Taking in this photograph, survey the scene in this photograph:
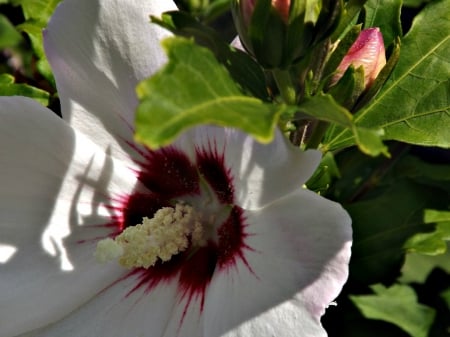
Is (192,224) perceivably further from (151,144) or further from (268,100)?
(151,144)

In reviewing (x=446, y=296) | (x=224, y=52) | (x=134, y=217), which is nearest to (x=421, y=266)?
(x=446, y=296)

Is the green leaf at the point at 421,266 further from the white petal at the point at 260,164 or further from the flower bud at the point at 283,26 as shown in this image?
the flower bud at the point at 283,26

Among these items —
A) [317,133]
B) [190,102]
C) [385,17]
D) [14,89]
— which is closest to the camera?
[190,102]

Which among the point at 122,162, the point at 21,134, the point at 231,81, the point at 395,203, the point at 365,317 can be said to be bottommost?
the point at 365,317

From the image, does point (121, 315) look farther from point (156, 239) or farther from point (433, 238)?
point (433, 238)

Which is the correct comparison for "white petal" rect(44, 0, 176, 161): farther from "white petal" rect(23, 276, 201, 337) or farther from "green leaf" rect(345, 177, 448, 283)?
"green leaf" rect(345, 177, 448, 283)

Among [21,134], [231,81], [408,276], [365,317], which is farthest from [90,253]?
[408,276]

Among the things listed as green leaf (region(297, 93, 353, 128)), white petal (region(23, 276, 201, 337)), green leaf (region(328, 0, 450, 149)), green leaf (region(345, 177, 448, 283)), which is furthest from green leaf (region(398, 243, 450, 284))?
green leaf (region(297, 93, 353, 128))
